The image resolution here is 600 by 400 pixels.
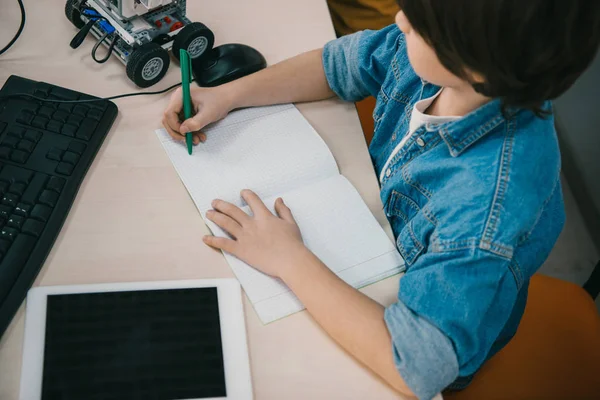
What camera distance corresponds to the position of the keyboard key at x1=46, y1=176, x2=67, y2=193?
0.81 meters

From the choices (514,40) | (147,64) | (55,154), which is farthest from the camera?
(147,64)

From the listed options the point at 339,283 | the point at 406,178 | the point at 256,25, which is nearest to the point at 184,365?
the point at 339,283

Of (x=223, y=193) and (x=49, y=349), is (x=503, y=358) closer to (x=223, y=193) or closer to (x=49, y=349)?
(x=223, y=193)

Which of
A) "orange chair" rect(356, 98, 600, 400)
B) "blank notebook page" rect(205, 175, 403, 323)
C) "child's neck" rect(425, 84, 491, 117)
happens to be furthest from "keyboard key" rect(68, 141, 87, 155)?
"orange chair" rect(356, 98, 600, 400)

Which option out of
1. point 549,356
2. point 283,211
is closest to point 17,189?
point 283,211

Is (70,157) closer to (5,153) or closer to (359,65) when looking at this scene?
(5,153)

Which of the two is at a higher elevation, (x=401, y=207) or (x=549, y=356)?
(x=401, y=207)

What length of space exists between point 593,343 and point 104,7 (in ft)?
3.12

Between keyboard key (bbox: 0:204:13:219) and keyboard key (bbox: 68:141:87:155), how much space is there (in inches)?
4.8

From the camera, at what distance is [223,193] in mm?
867

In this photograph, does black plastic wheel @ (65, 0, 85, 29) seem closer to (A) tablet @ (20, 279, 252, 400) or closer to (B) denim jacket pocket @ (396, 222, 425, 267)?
(A) tablet @ (20, 279, 252, 400)

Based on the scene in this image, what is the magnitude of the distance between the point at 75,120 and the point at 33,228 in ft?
0.62

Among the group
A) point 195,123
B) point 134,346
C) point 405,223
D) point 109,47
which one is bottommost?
point 405,223

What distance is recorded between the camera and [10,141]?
84cm
